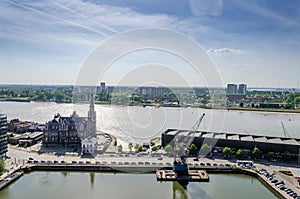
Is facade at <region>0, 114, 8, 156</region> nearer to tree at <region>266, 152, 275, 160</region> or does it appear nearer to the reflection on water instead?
the reflection on water

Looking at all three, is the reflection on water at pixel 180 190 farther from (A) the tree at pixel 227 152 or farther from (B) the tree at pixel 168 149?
(A) the tree at pixel 227 152

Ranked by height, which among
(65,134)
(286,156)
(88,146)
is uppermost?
(65,134)

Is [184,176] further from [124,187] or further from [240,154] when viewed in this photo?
[240,154]

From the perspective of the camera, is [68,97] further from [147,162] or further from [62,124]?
[147,162]

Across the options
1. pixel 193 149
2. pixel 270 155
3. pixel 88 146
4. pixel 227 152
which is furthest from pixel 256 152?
pixel 88 146

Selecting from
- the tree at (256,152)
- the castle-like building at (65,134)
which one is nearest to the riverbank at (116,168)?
the tree at (256,152)

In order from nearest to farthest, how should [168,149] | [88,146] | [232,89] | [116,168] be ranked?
1. [116,168]
2. [88,146]
3. [168,149]
4. [232,89]

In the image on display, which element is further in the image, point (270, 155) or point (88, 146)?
point (88, 146)
